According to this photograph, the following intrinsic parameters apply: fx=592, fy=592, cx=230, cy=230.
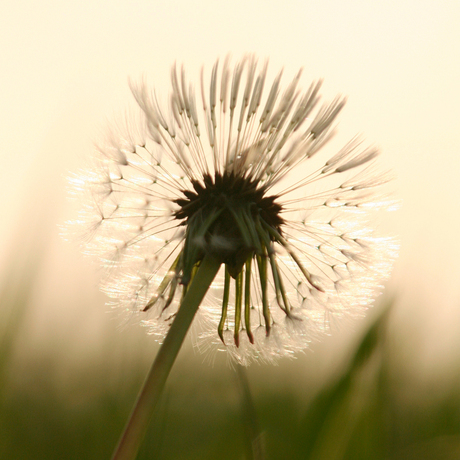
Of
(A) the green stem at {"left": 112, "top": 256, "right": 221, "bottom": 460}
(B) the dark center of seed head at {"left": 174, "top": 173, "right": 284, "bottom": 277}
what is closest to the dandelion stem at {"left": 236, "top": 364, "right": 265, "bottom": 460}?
(A) the green stem at {"left": 112, "top": 256, "right": 221, "bottom": 460}

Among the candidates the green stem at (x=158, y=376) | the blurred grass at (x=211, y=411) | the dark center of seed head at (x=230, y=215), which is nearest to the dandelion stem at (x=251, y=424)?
the blurred grass at (x=211, y=411)

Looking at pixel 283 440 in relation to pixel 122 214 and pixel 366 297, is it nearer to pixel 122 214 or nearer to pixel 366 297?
pixel 366 297

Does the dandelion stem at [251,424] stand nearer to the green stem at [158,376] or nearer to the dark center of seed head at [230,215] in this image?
the green stem at [158,376]

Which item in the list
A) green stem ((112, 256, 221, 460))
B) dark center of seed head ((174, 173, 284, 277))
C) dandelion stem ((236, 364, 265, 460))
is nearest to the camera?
green stem ((112, 256, 221, 460))

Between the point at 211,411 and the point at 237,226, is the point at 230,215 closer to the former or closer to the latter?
the point at 237,226

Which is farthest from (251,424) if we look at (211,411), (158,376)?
(211,411)

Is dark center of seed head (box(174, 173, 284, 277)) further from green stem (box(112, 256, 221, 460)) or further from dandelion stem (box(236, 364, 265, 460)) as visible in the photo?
dandelion stem (box(236, 364, 265, 460))
